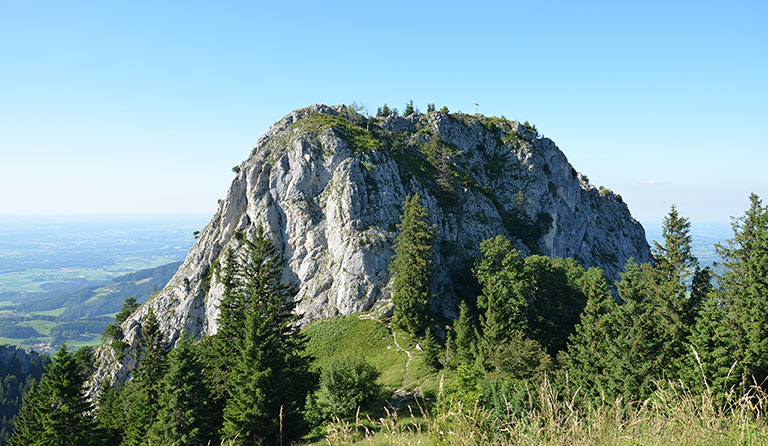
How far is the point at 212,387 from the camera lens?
1277 inches

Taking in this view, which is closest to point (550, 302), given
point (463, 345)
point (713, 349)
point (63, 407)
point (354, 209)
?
point (463, 345)

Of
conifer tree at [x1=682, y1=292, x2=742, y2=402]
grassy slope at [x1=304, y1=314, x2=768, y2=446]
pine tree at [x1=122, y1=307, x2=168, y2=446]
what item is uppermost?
grassy slope at [x1=304, y1=314, x2=768, y2=446]

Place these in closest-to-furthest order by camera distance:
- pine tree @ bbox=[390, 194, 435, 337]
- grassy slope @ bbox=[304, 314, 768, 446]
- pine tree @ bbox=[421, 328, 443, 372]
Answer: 1. grassy slope @ bbox=[304, 314, 768, 446]
2. pine tree @ bbox=[421, 328, 443, 372]
3. pine tree @ bbox=[390, 194, 435, 337]

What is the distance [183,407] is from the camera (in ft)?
84.3

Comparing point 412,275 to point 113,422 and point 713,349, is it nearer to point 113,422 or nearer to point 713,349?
point 713,349

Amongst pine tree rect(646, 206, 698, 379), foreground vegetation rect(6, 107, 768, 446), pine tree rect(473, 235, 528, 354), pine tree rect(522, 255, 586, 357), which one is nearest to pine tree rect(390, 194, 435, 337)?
foreground vegetation rect(6, 107, 768, 446)

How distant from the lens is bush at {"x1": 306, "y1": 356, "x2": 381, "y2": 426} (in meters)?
29.4

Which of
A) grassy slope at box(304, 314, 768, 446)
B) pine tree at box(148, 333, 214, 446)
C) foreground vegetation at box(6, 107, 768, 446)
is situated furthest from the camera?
foreground vegetation at box(6, 107, 768, 446)

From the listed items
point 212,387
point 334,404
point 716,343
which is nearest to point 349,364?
point 334,404

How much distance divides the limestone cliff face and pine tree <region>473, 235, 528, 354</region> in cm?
815

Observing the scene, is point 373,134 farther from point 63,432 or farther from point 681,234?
point 63,432

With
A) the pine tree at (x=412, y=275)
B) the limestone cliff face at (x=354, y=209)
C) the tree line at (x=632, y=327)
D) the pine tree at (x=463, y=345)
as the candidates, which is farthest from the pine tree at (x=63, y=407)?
the pine tree at (x=463, y=345)

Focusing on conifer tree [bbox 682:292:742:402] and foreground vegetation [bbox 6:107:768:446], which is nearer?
conifer tree [bbox 682:292:742:402]

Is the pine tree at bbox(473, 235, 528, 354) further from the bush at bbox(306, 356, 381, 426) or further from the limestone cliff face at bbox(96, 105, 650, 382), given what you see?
the bush at bbox(306, 356, 381, 426)
